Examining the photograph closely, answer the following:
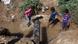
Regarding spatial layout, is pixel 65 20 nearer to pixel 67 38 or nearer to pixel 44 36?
pixel 67 38

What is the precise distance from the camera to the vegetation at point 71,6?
1466 cm

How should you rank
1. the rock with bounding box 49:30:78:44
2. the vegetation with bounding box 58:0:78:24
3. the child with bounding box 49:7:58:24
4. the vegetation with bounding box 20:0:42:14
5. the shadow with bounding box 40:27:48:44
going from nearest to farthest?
the rock with bounding box 49:30:78:44 → the shadow with bounding box 40:27:48:44 → the vegetation with bounding box 58:0:78:24 → the child with bounding box 49:7:58:24 → the vegetation with bounding box 20:0:42:14

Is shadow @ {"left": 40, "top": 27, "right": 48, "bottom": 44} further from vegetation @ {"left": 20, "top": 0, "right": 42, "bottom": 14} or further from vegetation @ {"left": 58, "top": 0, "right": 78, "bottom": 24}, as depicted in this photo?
vegetation @ {"left": 20, "top": 0, "right": 42, "bottom": 14}

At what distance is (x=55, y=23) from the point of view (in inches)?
611

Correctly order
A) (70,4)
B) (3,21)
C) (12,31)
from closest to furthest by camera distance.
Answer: (70,4) < (12,31) < (3,21)

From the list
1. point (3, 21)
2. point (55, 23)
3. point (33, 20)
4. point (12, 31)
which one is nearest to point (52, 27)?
point (55, 23)

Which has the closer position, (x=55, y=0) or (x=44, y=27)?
(x=44, y=27)

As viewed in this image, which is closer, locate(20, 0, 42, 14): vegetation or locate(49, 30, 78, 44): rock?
locate(49, 30, 78, 44): rock

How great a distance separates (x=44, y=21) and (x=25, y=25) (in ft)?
3.59

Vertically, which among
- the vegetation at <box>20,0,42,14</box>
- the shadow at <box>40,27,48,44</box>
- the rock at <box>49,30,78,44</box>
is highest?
the vegetation at <box>20,0,42,14</box>

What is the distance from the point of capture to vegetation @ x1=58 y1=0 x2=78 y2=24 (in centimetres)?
1466

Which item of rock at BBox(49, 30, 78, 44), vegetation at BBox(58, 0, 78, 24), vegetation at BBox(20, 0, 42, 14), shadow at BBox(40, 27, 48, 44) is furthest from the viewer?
vegetation at BBox(20, 0, 42, 14)

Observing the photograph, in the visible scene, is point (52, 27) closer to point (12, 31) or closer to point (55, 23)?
point (55, 23)

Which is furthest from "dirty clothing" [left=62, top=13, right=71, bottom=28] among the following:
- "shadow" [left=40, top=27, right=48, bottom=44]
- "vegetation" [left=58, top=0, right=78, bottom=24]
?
"shadow" [left=40, top=27, right=48, bottom=44]
